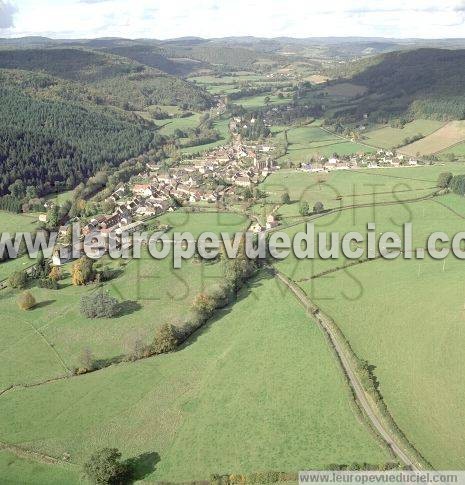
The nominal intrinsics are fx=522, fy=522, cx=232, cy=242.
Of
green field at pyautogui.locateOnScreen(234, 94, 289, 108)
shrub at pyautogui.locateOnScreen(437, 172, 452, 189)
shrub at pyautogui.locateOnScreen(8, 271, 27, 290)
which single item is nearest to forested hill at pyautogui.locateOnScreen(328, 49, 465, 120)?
green field at pyautogui.locateOnScreen(234, 94, 289, 108)

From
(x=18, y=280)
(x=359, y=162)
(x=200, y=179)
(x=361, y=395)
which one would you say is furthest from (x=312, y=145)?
(x=361, y=395)

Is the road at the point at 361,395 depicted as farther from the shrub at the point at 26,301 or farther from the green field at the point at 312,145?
the green field at the point at 312,145

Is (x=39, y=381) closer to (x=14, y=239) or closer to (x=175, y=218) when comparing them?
(x=14, y=239)

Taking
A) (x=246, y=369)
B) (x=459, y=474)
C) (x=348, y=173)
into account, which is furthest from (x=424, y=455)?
(x=348, y=173)

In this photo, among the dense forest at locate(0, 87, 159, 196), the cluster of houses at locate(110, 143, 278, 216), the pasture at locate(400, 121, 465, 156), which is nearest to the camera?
the cluster of houses at locate(110, 143, 278, 216)

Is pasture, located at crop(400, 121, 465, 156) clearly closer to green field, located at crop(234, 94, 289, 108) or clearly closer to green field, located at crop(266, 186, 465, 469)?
green field, located at crop(266, 186, 465, 469)

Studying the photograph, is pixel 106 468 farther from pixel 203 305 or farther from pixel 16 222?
pixel 16 222
